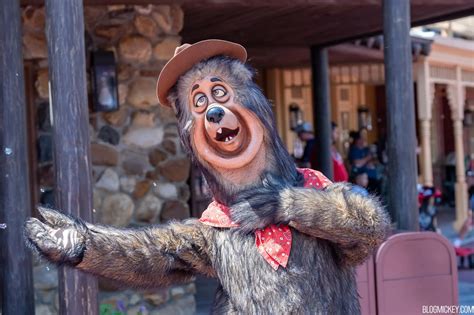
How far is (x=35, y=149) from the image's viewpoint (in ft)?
21.3

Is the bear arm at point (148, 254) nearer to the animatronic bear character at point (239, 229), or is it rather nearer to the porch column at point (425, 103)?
the animatronic bear character at point (239, 229)

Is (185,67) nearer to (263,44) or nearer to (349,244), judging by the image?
(349,244)

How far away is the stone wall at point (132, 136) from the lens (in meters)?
6.43

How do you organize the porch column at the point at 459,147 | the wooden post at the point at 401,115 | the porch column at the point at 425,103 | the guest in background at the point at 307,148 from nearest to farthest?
the wooden post at the point at 401,115
the guest in background at the point at 307,148
the porch column at the point at 425,103
the porch column at the point at 459,147

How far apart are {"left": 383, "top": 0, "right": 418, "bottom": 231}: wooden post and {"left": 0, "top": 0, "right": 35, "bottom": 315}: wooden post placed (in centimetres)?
231

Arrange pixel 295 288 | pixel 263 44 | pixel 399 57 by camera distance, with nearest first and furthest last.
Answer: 1. pixel 295 288
2. pixel 399 57
3. pixel 263 44

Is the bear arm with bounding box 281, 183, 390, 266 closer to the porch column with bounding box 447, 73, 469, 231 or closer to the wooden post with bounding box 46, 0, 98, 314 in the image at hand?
the wooden post with bounding box 46, 0, 98, 314

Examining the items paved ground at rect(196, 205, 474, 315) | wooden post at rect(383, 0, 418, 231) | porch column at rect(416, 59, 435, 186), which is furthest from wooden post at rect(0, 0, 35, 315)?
porch column at rect(416, 59, 435, 186)

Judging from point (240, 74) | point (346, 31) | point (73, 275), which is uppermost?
point (346, 31)

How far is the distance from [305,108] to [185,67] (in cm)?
1067

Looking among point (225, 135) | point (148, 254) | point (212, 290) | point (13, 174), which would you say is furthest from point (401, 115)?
point (212, 290)

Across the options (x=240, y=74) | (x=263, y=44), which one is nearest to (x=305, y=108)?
(x=263, y=44)

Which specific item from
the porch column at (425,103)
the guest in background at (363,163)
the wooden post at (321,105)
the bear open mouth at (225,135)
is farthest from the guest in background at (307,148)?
the bear open mouth at (225,135)

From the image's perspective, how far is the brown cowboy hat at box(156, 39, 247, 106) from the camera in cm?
301
